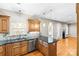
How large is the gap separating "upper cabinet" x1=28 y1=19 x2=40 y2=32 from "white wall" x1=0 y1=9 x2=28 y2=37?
7 centimetres

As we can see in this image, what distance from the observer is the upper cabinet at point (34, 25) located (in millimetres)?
1783

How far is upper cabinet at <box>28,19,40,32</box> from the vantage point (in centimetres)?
178

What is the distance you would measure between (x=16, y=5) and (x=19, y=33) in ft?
1.53

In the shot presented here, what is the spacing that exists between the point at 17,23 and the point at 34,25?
0.93 ft

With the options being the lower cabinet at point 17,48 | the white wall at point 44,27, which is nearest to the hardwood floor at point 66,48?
the lower cabinet at point 17,48

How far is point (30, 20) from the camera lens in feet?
5.85

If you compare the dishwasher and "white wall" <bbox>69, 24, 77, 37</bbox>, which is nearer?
"white wall" <bbox>69, 24, 77, 37</bbox>

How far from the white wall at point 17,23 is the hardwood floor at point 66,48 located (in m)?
0.44

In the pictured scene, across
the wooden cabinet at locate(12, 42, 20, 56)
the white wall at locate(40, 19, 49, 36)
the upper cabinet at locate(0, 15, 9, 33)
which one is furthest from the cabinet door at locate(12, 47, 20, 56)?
the white wall at locate(40, 19, 49, 36)

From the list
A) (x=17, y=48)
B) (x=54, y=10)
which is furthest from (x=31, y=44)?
(x=54, y=10)

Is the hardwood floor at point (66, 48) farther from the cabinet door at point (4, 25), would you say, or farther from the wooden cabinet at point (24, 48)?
the cabinet door at point (4, 25)

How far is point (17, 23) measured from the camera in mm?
1762

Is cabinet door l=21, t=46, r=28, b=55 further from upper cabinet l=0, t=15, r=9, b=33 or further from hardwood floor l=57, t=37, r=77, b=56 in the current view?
hardwood floor l=57, t=37, r=77, b=56

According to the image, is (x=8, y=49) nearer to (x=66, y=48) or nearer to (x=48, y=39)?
(x=48, y=39)
